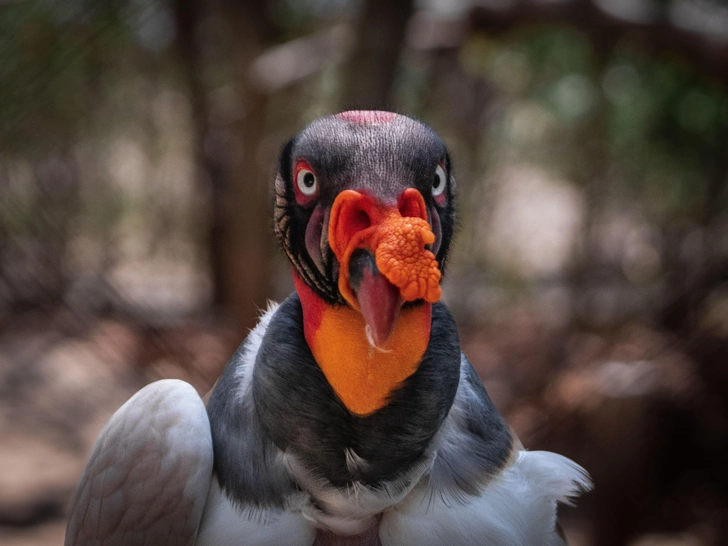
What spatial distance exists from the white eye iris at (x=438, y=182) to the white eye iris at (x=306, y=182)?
0.17m

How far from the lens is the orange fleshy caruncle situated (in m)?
0.83

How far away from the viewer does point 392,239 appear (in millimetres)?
849

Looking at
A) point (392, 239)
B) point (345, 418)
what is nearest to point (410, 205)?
point (392, 239)

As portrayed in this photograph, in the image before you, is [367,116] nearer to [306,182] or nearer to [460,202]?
[306,182]

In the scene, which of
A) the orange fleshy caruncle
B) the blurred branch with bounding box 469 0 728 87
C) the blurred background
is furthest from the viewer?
the blurred branch with bounding box 469 0 728 87

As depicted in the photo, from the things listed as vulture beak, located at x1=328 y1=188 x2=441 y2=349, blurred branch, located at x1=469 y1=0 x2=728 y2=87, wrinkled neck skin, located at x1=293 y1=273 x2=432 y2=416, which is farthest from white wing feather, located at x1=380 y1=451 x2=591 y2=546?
blurred branch, located at x1=469 y1=0 x2=728 y2=87

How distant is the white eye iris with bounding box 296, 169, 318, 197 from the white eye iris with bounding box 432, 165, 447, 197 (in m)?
0.17

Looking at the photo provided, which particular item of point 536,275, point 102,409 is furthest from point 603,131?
point 102,409

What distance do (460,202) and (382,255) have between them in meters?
0.96

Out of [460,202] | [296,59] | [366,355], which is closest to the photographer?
[366,355]

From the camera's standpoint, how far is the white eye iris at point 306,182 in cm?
100

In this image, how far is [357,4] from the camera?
3.19m

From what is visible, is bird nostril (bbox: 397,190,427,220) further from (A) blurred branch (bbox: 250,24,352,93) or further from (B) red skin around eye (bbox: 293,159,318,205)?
(A) blurred branch (bbox: 250,24,352,93)

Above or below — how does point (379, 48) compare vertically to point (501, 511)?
above
